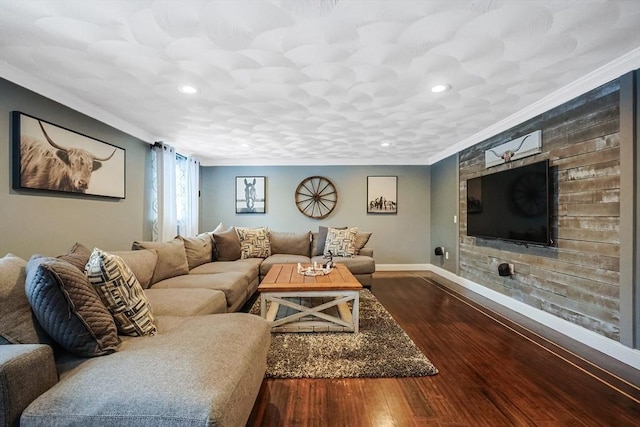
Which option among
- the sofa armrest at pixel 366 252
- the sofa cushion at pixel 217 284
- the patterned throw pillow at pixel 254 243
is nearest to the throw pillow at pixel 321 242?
the sofa armrest at pixel 366 252

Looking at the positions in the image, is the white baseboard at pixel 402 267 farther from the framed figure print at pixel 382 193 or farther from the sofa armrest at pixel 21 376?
the sofa armrest at pixel 21 376

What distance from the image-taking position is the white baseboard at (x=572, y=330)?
200 centimetres

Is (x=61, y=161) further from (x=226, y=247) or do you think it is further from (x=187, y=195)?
(x=187, y=195)

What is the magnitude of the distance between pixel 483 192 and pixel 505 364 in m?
2.31

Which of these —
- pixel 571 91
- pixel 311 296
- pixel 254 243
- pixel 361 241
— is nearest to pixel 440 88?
pixel 571 91

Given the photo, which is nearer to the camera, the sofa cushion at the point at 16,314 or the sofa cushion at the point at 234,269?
the sofa cushion at the point at 16,314

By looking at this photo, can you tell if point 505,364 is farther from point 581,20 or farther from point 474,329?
point 581,20

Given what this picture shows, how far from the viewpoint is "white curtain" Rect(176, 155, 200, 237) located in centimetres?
462

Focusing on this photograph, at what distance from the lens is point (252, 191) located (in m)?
5.49

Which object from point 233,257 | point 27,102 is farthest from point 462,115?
point 27,102

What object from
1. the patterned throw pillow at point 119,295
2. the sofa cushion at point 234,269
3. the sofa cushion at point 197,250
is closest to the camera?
the patterned throw pillow at point 119,295

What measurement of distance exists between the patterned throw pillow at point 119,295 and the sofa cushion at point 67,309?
0.16 meters

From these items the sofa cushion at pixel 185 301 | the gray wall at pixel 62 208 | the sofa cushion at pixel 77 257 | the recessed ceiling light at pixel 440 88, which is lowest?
the sofa cushion at pixel 185 301

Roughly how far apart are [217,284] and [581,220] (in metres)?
3.35
